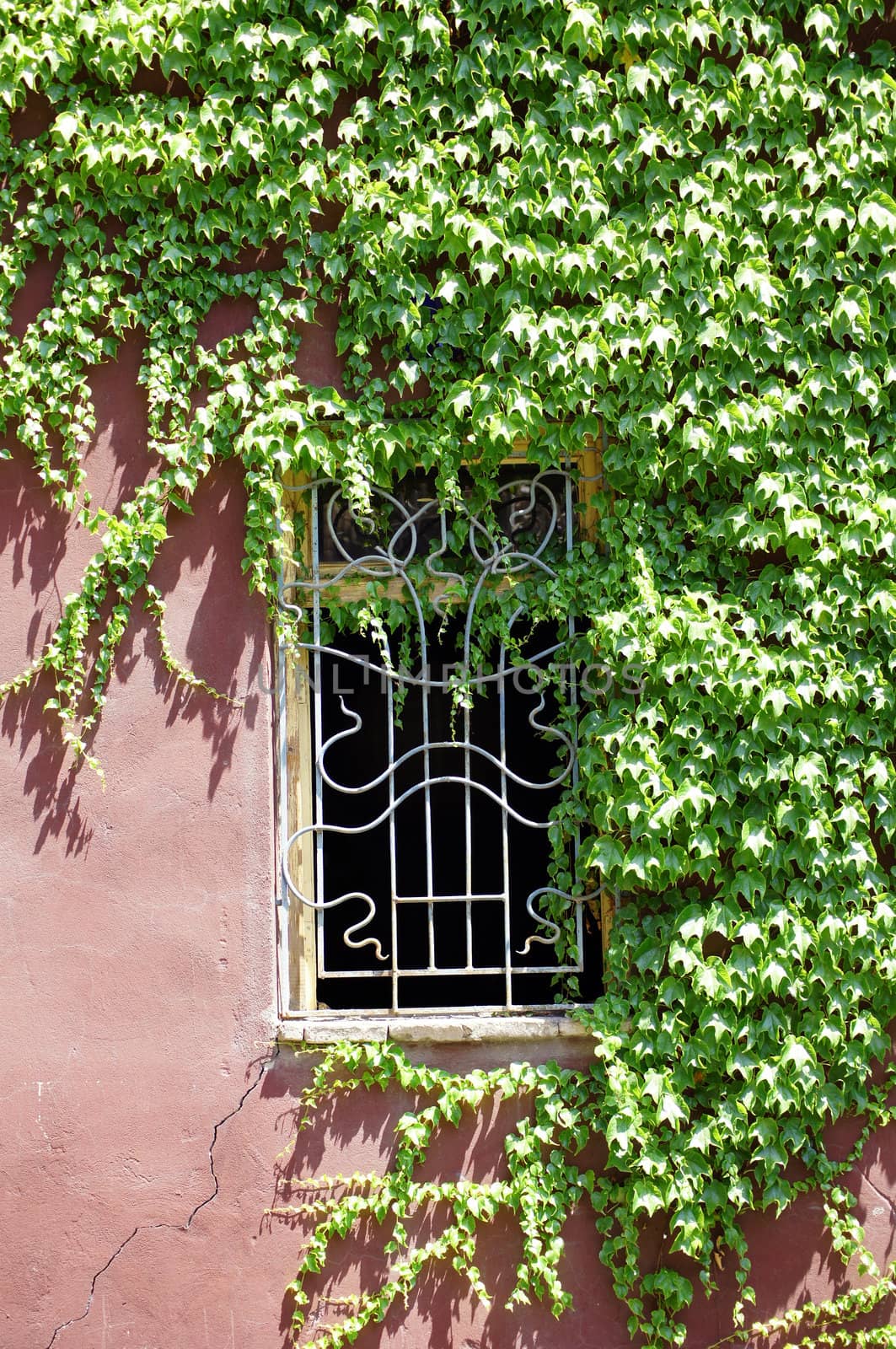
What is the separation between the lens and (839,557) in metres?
3.38

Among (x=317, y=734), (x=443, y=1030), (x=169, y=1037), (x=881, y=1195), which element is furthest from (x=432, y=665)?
(x=881, y=1195)

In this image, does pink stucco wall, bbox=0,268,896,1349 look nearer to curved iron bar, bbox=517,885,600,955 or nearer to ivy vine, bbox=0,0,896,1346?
ivy vine, bbox=0,0,896,1346

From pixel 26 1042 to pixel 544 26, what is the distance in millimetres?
3548

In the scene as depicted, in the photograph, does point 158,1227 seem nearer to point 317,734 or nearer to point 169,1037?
point 169,1037

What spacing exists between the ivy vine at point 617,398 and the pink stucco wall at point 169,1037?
9cm

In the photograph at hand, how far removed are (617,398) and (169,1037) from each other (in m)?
2.44

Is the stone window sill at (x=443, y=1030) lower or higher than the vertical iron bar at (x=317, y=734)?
lower

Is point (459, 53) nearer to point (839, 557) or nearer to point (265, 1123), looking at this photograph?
point (839, 557)

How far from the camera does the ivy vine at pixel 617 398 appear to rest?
3.29 metres

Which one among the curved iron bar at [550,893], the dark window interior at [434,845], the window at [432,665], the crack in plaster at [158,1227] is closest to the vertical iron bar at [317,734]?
the window at [432,665]

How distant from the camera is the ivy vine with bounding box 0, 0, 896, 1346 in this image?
10.8ft

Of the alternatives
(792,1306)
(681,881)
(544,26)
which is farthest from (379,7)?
(792,1306)

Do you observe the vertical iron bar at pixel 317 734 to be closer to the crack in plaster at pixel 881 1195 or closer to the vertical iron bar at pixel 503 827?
the vertical iron bar at pixel 503 827

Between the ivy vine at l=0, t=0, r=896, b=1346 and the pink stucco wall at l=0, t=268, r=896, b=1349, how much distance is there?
0.31ft
